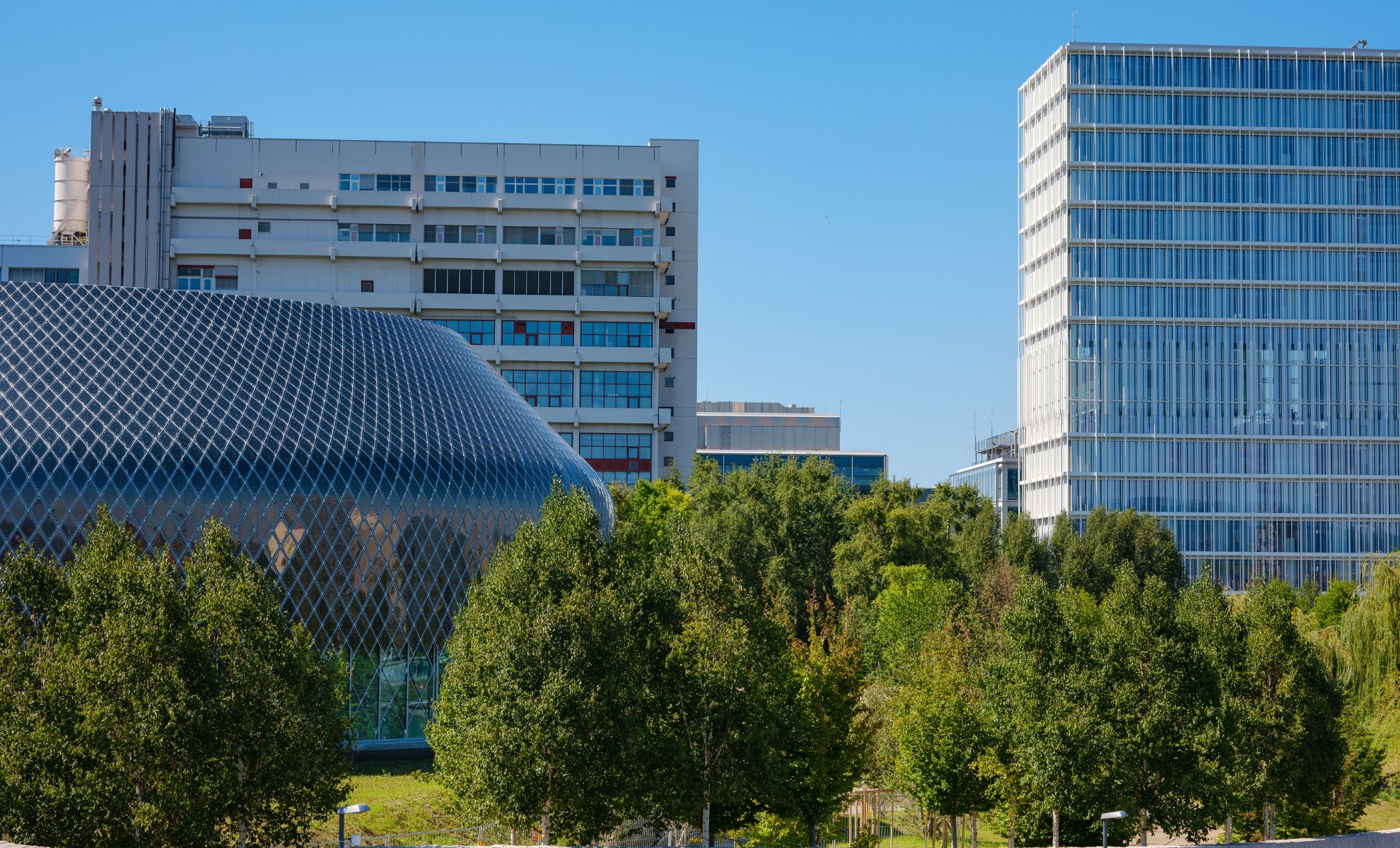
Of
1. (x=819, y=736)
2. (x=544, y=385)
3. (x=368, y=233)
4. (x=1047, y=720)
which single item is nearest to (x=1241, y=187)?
(x=544, y=385)

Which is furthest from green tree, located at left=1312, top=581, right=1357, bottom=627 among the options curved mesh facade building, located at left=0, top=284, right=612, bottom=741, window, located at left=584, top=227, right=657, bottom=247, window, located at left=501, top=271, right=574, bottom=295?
window, located at left=501, top=271, right=574, bottom=295

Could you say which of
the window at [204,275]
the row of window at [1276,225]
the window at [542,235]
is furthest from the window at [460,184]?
the row of window at [1276,225]

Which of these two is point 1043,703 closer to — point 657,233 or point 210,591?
point 210,591

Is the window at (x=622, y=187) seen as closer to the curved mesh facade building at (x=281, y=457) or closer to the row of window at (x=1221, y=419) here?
the row of window at (x=1221, y=419)

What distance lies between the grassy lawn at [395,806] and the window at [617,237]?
3404 inches

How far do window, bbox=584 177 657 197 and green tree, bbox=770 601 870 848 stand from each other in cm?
9260

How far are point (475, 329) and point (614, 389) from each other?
13.9 meters

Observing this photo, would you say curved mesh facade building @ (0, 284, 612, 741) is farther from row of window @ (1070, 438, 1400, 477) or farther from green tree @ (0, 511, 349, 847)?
row of window @ (1070, 438, 1400, 477)

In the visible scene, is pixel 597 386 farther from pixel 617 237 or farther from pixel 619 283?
pixel 617 237

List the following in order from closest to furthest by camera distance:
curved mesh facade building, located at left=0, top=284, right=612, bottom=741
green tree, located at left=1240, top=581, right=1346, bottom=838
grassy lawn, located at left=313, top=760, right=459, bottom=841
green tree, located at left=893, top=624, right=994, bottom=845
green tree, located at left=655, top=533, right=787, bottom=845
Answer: green tree, located at left=655, top=533, right=787, bottom=845, grassy lawn, located at left=313, top=760, right=459, bottom=841, green tree, located at left=893, top=624, right=994, bottom=845, green tree, located at left=1240, top=581, right=1346, bottom=838, curved mesh facade building, located at left=0, top=284, right=612, bottom=741

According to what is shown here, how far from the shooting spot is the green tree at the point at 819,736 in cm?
4959

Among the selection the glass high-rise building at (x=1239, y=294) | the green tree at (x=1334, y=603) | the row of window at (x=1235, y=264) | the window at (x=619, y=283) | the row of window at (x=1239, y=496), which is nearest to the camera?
the green tree at (x=1334, y=603)

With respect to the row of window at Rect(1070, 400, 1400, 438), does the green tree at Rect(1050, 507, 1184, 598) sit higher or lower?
lower

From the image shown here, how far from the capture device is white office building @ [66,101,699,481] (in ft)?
458
